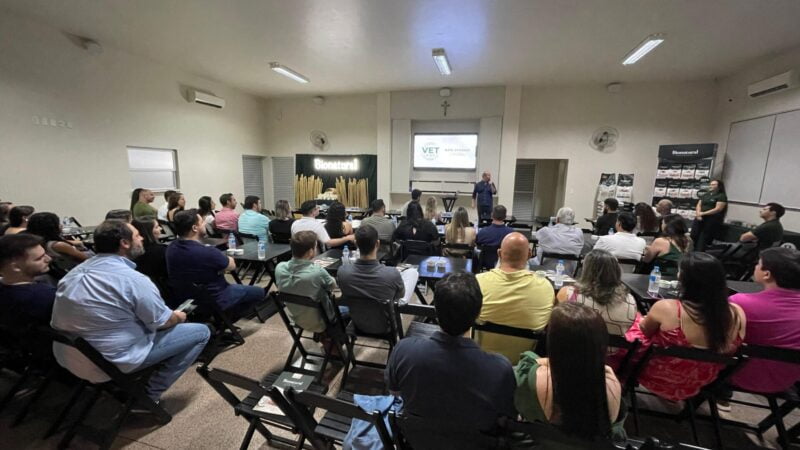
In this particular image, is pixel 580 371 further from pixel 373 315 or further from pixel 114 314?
pixel 114 314

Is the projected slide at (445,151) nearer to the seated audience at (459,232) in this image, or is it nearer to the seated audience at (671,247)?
the seated audience at (459,232)

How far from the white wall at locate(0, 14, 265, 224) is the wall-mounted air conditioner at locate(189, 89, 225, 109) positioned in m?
0.16

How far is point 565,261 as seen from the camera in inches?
141

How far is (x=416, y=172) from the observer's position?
861cm

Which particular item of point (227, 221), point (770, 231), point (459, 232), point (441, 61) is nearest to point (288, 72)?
point (441, 61)

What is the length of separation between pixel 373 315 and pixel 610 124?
778 cm

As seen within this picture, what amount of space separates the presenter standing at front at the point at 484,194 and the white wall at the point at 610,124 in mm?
1318

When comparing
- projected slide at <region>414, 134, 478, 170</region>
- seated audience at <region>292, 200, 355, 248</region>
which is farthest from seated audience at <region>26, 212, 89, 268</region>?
projected slide at <region>414, 134, 478, 170</region>

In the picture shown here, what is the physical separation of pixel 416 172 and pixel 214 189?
5092mm

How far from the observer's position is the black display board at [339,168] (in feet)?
29.1

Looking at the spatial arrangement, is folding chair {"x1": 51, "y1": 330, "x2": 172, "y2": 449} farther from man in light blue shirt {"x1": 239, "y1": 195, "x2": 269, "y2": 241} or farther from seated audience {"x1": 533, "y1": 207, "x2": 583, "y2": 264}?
seated audience {"x1": 533, "y1": 207, "x2": 583, "y2": 264}

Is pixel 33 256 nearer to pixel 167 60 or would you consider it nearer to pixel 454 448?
pixel 454 448

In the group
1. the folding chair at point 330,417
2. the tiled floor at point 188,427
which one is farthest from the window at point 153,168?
the folding chair at point 330,417

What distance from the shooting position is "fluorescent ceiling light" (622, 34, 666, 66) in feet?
15.1
